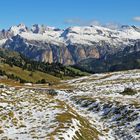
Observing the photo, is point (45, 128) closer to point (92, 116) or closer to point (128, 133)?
point (128, 133)

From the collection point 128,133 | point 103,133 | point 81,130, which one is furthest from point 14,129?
point 128,133

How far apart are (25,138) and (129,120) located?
15.2m

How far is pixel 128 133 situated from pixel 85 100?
75.7 feet

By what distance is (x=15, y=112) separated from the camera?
45.2 m

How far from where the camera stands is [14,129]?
3678 centimetres

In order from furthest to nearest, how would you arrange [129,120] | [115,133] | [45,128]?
[129,120] < [115,133] < [45,128]

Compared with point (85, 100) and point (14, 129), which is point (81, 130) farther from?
point (85, 100)

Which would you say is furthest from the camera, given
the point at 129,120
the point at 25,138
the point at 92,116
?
the point at 92,116

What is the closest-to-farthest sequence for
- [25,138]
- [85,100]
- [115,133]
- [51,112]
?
1. [25,138]
2. [115,133]
3. [51,112]
4. [85,100]

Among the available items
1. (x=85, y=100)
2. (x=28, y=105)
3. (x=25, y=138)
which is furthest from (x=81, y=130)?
(x=85, y=100)

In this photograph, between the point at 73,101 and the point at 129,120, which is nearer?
the point at 129,120

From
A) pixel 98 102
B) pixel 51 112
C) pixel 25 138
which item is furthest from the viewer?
pixel 98 102

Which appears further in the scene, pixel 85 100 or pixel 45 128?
pixel 85 100

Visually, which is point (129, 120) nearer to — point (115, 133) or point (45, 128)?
point (115, 133)
